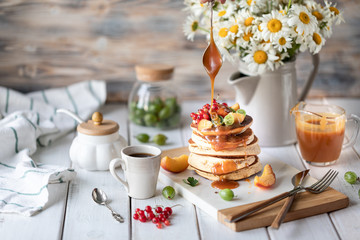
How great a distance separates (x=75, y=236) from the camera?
1287mm

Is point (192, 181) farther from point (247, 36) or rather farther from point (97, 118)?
point (247, 36)

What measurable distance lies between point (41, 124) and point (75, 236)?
0.85 metres

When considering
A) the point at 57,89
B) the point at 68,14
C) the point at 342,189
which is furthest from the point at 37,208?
the point at 68,14

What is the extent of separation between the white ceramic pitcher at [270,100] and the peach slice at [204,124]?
1.23 ft

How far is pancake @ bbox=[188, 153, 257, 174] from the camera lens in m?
1.50

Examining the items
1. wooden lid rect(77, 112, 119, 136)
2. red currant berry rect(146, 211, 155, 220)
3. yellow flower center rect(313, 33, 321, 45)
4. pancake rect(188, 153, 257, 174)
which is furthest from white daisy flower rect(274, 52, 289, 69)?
red currant berry rect(146, 211, 155, 220)

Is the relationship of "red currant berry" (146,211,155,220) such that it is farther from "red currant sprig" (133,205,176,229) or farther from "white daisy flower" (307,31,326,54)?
"white daisy flower" (307,31,326,54)

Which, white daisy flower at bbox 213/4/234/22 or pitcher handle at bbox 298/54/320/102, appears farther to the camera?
pitcher handle at bbox 298/54/320/102

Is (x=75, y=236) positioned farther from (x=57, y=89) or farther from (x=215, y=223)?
(x=57, y=89)

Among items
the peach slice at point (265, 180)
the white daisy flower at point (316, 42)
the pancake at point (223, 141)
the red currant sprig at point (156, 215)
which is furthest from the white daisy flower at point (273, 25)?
the red currant sprig at point (156, 215)

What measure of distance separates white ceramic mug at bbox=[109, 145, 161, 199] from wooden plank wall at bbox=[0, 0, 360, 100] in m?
1.07

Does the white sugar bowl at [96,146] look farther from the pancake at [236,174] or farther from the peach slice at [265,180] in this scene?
the peach slice at [265,180]

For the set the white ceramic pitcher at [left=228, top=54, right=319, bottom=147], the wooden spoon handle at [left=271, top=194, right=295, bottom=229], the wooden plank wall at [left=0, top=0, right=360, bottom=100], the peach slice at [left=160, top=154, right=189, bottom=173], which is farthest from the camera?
the wooden plank wall at [left=0, top=0, right=360, bottom=100]

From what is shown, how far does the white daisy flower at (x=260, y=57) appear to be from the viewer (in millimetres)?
1690
